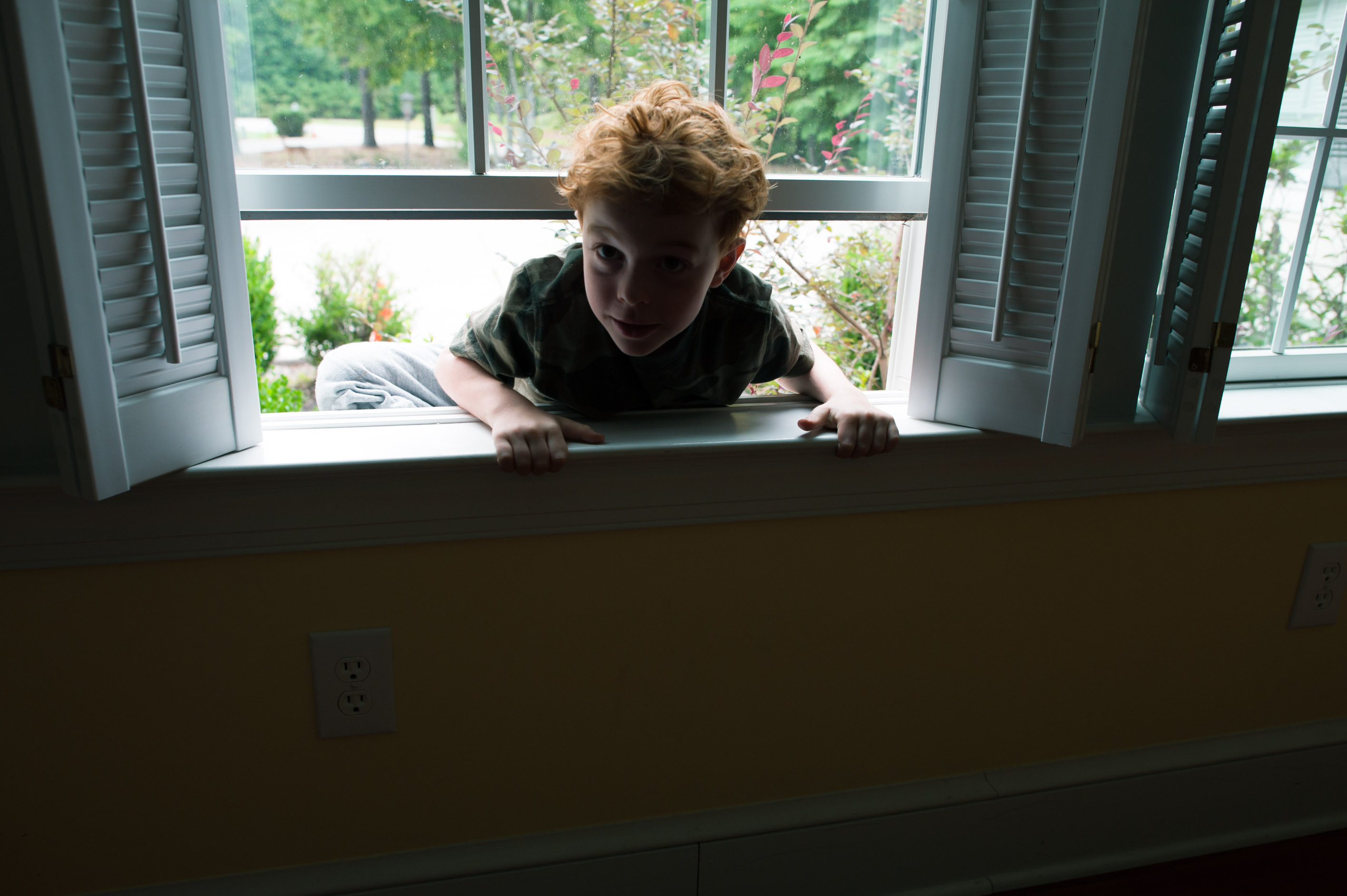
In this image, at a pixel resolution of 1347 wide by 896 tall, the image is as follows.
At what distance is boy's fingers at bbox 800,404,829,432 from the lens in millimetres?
1024

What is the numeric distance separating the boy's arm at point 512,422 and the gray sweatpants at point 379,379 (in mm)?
127

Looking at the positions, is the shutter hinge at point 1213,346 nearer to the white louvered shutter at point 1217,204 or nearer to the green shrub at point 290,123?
the white louvered shutter at point 1217,204

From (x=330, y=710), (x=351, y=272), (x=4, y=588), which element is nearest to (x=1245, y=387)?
Result: (x=330, y=710)

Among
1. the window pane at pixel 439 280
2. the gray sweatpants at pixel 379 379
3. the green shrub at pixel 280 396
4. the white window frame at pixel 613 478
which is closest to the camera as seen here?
the white window frame at pixel 613 478

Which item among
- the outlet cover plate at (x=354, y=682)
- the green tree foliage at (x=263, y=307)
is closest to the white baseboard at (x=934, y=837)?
the outlet cover plate at (x=354, y=682)

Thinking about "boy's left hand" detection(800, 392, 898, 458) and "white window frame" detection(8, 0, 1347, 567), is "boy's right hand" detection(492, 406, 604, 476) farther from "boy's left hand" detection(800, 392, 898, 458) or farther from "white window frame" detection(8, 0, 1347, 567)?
"boy's left hand" detection(800, 392, 898, 458)

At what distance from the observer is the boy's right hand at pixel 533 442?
91 cm

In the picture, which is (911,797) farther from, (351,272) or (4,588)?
(351,272)

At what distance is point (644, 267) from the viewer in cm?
93

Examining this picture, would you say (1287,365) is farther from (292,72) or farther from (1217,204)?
(292,72)

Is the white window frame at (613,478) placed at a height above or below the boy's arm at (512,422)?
below

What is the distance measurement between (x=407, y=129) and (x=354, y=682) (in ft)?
2.11

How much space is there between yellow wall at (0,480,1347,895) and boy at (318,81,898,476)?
Answer: 15 cm

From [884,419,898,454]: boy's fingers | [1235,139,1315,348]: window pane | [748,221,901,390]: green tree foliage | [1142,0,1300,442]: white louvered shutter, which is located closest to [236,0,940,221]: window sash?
[884,419,898,454]: boy's fingers
